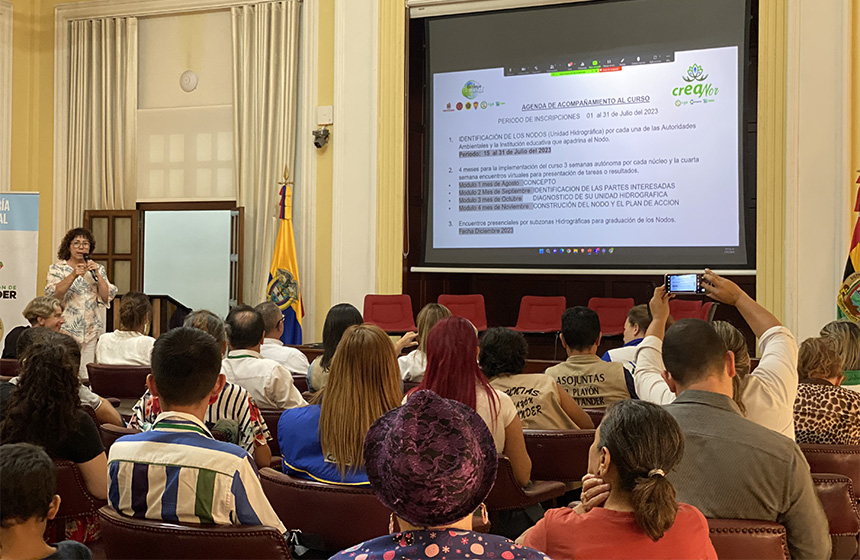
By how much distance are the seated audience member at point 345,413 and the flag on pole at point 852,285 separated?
517cm

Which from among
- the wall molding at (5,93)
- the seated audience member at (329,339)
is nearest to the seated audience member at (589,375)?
the seated audience member at (329,339)

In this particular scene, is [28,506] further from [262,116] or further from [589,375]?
[262,116]

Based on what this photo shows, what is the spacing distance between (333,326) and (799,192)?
16.2ft

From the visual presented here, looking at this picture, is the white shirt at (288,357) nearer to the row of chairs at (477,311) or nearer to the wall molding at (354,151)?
the row of chairs at (477,311)

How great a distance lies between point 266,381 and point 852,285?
16.5 feet

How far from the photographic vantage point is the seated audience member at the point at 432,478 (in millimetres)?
1190

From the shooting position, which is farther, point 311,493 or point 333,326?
point 333,326

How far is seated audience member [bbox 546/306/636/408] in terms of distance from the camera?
391 cm

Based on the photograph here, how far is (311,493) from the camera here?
2.42m

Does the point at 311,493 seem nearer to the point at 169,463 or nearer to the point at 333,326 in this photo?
the point at 169,463

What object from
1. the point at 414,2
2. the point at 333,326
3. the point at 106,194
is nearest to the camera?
the point at 333,326

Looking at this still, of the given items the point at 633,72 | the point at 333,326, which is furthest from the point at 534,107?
the point at 333,326

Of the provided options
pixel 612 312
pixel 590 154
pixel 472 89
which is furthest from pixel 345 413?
pixel 472 89

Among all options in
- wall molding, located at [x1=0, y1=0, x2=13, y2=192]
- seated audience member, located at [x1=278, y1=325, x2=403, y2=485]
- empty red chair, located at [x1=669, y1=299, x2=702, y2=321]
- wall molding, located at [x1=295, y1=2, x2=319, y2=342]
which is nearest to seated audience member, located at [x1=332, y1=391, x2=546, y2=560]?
seated audience member, located at [x1=278, y1=325, x2=403, y2=485]
